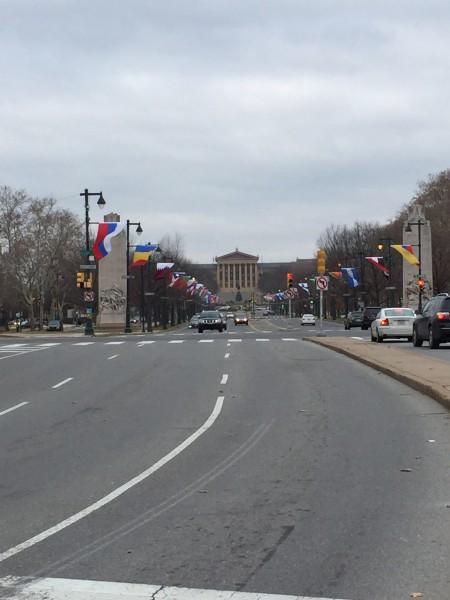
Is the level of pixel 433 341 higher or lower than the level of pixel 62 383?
higher

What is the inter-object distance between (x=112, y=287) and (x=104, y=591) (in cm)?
7739

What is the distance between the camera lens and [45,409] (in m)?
14.9

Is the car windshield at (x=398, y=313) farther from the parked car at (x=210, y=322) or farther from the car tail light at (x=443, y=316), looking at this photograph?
the parked car at (x=210, y=322)

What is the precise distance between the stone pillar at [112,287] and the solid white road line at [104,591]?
250ft

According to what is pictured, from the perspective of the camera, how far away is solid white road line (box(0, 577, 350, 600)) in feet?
16.1

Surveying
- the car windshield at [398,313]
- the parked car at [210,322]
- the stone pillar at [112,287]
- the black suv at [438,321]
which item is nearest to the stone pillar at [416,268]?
the parked car at [210,322]

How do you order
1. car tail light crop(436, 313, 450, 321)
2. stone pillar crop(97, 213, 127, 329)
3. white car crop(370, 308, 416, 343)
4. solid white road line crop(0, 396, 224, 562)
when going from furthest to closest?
stone pillar crop(97, 213, 127, 329)
white car crop(370, 308, 416, 343)
car tail light crop(436, 313, 450, 321)
solid white road line crop(0, 396, 224, 562)

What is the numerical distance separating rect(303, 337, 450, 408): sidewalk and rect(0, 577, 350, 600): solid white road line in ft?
28.5

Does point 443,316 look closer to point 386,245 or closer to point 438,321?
point 438,321

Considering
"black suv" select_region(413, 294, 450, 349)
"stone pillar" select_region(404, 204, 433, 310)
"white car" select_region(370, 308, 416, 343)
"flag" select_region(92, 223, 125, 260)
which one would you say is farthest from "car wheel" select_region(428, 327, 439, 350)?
"stone pillar" select_region(404, 204, 433, 310)

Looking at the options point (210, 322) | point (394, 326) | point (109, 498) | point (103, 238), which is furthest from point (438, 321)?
point (210, 322)

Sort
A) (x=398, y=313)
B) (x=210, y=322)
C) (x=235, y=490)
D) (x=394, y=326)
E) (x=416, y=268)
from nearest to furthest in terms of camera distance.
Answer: (x=235, y=490) → (x=394, y=326) → (x=398, y=313) → (x=210, y=322) → (x=416, y=268)

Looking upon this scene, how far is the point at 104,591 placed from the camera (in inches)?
199

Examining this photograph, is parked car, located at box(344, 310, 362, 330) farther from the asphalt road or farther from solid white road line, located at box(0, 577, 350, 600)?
solid white road line, located at box(0, 577, 350, 600)
